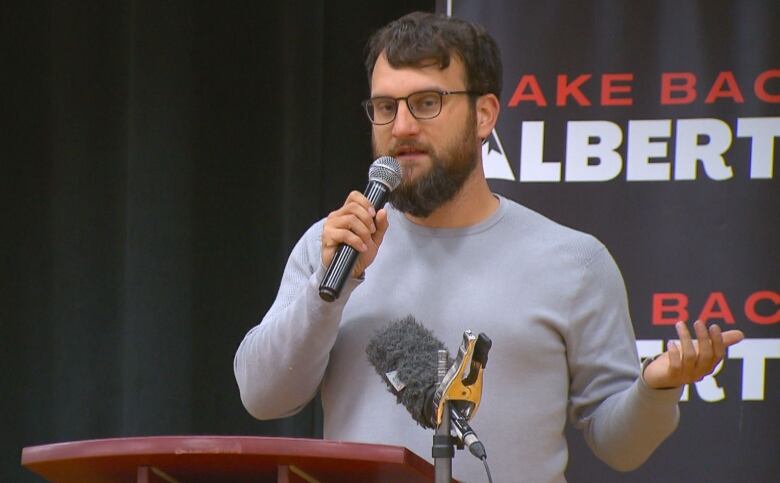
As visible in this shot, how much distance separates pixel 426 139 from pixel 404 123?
0.06 metres

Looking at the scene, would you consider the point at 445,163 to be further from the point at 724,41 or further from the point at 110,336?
the point at 110,336

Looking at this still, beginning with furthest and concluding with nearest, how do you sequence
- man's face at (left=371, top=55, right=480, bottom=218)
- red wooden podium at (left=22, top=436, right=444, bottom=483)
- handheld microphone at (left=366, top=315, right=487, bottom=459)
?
man's face at (left=371, top=55, right=480, bottom=218) → handheld microphone at (left=366, top=315, right=487, bottom=459) → red wooden podium at (left=22, top=436, right=444, bottom=483)

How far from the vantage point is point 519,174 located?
3629mm

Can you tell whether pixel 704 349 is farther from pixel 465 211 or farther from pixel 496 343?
pixel 465 211

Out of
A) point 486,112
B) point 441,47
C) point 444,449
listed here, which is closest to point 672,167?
point 486,112

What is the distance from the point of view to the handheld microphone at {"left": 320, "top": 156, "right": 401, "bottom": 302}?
2.15 metres

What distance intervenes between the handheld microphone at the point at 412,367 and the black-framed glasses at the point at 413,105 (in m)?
0.43

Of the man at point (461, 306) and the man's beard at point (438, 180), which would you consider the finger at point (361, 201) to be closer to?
the man at point (461, 306)

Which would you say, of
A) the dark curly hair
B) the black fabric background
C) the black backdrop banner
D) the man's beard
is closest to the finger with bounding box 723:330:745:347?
the man's beard

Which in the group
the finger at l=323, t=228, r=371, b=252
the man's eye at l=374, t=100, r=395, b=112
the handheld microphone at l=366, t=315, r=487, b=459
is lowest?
the handheld microphone at l=366, t=315, r=487, b=459

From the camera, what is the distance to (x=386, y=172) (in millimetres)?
2336

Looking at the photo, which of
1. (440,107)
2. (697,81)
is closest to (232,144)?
(697,81)

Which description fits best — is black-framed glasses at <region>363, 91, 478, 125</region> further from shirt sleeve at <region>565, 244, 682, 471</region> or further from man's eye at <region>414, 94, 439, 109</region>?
shirt sleeve at <region>565, 244, 682, 471</region>

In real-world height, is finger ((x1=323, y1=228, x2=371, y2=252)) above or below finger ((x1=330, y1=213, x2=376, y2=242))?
below
